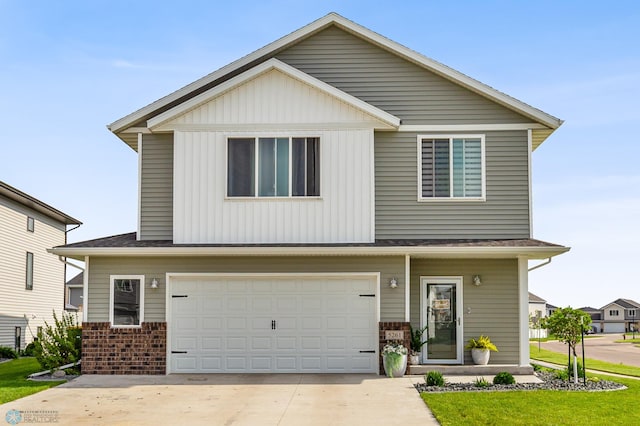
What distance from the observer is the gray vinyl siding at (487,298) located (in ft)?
59.7

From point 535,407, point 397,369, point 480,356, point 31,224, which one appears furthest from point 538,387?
point 31,224

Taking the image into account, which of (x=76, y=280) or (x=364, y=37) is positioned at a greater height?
(x=364, y=37)

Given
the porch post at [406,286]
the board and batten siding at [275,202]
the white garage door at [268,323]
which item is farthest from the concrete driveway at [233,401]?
the board and batten siding at [275,202]

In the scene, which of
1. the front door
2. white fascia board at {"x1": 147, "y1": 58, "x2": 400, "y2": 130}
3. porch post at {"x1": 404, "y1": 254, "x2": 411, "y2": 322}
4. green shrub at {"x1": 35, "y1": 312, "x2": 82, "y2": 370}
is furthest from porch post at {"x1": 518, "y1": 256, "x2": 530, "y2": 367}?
green shrub at {"x1": 35, "y1": 312, "x2": 82, "y2": 370}

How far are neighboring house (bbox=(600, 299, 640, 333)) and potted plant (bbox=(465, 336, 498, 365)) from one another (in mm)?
97642

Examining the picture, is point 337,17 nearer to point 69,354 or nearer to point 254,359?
point 254,359

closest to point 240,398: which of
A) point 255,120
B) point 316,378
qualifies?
point 316,378

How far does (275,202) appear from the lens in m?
17.8

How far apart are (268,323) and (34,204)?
50.5 ft

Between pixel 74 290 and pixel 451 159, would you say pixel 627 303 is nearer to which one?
pixel 74 290

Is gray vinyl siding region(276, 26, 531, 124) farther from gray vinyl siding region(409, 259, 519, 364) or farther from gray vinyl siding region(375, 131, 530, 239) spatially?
gray vinyl siding region(409, 259, 519, 364)

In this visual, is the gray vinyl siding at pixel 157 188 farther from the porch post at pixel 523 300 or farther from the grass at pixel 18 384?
the porch post at pixel 523 300

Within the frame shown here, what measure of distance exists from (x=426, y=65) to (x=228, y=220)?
19.6 feet

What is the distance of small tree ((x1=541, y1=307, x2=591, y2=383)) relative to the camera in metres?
15.9
